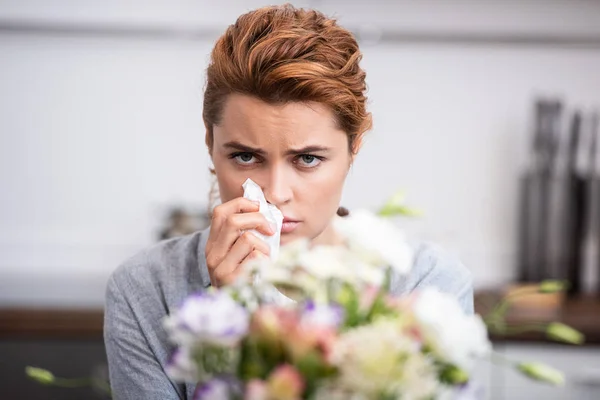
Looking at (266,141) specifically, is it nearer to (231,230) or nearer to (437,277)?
(231,230)

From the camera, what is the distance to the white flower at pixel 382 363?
2.02 feet

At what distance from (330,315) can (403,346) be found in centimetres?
6

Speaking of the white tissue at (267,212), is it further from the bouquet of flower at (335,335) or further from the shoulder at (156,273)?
the bouquet of flower at (335,335)

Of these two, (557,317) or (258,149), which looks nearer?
(258,149)

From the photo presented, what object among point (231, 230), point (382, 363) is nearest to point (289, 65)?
point (231, 230)

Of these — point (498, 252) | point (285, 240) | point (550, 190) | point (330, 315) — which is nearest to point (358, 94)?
point (285, 240)

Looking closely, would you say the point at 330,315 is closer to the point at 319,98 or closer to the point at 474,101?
the point at 319,98

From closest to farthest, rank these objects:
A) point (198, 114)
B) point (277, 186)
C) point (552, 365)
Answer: point (277, 186) < point (552, 365) < point (198, 114)

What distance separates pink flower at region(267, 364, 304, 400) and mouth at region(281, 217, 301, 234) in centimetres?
80

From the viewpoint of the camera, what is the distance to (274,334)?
0.65 metres

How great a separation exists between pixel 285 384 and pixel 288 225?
2.68 ft

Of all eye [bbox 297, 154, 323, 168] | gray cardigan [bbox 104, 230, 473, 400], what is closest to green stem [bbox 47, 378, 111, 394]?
gray cardigan [bbox 104, 230, 473, 400]

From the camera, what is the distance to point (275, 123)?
138 cm

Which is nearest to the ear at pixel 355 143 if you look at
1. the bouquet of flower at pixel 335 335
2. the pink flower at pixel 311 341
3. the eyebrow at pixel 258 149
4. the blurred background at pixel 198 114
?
the eyebrow at pixel 258 149
